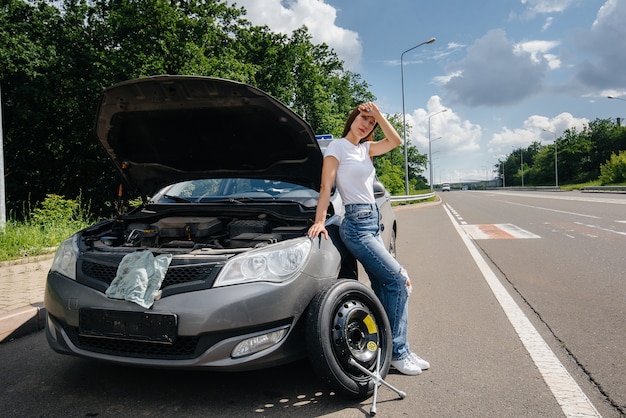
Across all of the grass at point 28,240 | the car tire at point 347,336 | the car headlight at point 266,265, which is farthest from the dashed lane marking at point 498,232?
the car headlight at point 266,265

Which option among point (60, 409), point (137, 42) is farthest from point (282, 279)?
point (137, 42)

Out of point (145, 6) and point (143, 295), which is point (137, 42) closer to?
point (145, 6)

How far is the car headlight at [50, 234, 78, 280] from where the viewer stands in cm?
287

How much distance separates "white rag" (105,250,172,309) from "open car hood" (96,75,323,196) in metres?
1.28

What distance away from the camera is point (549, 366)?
3.12 m

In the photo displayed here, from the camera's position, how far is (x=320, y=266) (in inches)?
110

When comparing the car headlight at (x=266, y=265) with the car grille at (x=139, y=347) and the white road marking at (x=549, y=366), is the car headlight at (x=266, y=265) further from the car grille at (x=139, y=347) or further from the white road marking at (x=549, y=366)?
the white road marking at (x=549, y=366)

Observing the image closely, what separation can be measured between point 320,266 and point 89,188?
23.9 meters

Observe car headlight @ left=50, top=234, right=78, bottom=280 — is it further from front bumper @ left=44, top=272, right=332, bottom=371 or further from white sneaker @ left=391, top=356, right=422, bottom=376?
white sneaker @ left=391, top=356, right=422, bottom=376

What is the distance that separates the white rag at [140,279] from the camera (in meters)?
2.51

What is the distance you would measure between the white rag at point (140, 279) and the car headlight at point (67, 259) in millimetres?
391

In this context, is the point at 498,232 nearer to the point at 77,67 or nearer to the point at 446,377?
the point at 446,377

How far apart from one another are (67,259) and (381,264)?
203 centimetres

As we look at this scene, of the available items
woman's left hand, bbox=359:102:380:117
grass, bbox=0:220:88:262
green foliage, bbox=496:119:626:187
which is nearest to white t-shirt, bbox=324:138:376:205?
woman's left hand, bbox=359:102:380:117
